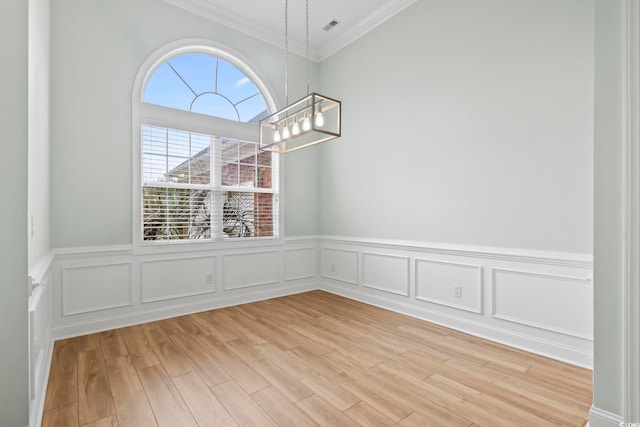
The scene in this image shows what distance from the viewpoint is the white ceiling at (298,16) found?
3729 millimetres

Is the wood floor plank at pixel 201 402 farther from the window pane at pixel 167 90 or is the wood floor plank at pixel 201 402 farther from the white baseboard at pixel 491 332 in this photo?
the window pane at pixel 167 90

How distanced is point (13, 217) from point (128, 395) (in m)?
Answer: 1.30

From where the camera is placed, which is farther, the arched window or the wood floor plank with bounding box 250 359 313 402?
the arched window

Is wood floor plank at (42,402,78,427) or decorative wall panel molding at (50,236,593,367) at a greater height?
decorative wall panel molding at (50,236,593,367)

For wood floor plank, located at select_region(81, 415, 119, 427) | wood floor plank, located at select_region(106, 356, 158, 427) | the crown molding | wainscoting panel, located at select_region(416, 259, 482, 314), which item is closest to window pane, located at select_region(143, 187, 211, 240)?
wood floor plank, located at select_region(106, 356, 158, 427)

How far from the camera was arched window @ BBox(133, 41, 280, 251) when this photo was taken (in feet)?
11.4

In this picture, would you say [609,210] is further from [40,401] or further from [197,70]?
[197,70]

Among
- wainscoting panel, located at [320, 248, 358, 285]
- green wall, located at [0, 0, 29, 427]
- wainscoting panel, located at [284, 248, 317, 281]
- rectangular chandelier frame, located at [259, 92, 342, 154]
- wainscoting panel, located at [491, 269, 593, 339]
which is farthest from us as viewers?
wainscoting panel, located at [284, 248, 317, 281]

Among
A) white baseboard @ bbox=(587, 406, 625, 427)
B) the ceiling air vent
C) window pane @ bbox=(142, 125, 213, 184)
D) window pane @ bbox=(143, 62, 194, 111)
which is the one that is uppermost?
the ceiling air vent

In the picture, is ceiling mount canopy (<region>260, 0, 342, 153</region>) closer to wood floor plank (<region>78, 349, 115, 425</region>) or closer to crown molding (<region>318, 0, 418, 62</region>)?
crown molding (<region>318, 0, 418, 62</region>)

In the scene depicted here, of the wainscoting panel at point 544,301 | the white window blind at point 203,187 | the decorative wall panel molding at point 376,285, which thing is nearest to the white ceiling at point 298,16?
the white window blind at point 203,187

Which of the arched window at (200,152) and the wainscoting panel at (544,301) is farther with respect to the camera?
the arched window at (200,152)

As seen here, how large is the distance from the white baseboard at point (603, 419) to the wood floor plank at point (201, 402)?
191cm

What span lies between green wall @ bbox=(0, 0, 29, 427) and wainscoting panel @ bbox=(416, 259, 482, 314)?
128 inches
